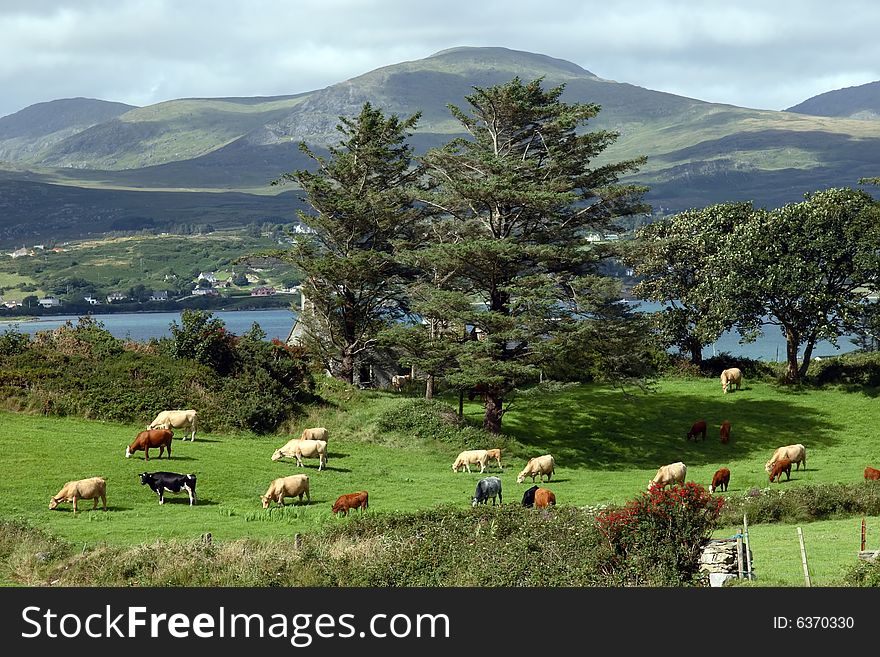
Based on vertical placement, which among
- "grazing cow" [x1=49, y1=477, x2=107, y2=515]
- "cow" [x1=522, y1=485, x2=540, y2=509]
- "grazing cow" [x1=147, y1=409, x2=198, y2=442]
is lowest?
"cow" [x1=522, y1=485, x2=540, y2=509]

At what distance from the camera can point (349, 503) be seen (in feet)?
98.3

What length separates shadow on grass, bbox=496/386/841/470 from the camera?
1896 inches

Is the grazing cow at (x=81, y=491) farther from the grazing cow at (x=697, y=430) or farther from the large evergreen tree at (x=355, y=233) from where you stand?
the grazing cow at (x=697, y=430)

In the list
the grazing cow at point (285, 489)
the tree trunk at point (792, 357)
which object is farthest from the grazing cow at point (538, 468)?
the tree trunk at point (792, 357)

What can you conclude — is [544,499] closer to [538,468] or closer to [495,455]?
[538,468]

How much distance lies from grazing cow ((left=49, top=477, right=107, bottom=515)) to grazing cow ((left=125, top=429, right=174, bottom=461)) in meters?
6.83

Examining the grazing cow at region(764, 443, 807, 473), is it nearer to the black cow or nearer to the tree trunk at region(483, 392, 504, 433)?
the black cow

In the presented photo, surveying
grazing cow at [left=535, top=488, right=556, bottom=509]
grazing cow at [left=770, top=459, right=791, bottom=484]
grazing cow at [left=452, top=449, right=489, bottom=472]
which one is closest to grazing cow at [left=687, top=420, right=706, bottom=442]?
grazing cow at [left=770, top=459, right=791, bottom=484]

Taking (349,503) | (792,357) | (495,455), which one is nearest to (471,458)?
(495,455)

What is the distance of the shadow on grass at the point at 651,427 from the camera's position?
48.2 m

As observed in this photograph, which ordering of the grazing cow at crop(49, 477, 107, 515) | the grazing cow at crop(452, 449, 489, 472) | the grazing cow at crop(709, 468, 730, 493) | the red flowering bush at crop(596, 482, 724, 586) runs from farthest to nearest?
the grazing cow at crop(452, 449, 489, 472), the grazing cow at crop(709, 468, 730, 493), the grazing cow at crop(49, 477, 107, 515), the red flowering bush at crop(596, 482, 724, 586)

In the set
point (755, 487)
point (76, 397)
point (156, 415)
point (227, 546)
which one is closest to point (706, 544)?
point (227, 546)

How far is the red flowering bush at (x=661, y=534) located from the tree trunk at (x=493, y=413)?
27.2 metres

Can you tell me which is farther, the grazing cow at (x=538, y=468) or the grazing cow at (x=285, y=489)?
the grazing cow at (x=538, y=468)
